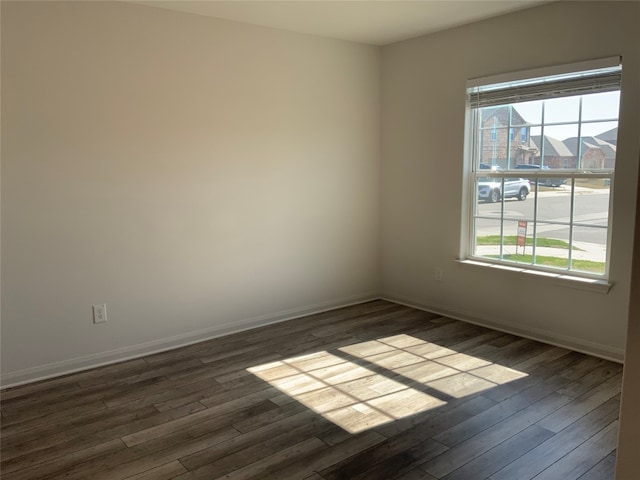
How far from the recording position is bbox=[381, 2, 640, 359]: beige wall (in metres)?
3.33

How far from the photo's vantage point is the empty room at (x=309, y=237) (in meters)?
2.64

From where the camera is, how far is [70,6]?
3201mm

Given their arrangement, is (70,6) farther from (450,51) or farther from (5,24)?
(450,51)

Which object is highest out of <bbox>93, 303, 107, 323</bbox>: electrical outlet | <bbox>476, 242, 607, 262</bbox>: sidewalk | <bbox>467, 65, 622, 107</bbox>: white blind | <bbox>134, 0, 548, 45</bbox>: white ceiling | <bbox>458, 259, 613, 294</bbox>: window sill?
<bbox>134, 0, 548, 45</bbox>: white ceiling

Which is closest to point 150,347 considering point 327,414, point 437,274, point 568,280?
point 327,414

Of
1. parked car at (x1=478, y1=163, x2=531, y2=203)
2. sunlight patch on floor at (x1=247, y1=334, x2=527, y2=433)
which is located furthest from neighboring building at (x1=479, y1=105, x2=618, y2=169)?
sunlight patch on floor at (x1=247, y1=334, x2=527, y2=433)

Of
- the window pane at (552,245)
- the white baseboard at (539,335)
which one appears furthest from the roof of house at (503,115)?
the white baseboard at (539,335)

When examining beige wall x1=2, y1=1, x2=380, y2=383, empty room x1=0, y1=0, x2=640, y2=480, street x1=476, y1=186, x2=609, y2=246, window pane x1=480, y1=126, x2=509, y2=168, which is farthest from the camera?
window pane x1=480, y1=126, x2=509, y2=168

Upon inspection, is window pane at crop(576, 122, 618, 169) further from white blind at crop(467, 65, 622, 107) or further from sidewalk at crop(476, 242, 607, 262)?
sidewalk at crop(476, 242, 607, 262)

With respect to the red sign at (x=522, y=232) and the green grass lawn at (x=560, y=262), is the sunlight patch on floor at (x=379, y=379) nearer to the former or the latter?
the green grass lawn at (x=560, y=262)

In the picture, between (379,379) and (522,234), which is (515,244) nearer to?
(522,234)

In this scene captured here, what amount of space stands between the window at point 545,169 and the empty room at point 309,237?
0.6 inches

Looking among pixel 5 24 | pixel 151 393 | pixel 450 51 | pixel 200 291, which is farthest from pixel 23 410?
pixel 450 51

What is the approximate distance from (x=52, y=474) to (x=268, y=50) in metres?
3.29
